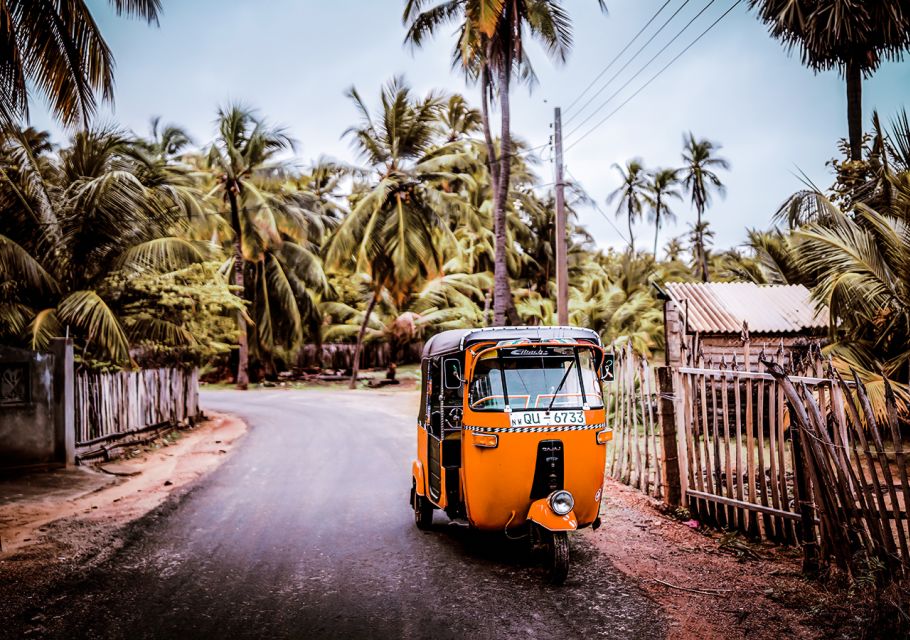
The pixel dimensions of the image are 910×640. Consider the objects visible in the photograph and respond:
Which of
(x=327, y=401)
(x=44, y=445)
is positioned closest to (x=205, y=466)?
(x=44, y=445)

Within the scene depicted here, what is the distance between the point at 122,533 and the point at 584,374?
5256mm

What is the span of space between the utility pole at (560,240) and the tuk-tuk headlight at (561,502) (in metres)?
8.63

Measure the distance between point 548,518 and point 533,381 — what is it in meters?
1.21

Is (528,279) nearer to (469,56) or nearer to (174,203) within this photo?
A: (469,56)

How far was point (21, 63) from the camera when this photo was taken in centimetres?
777

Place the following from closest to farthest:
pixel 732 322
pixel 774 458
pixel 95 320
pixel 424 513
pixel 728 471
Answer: pixel 774 458 < pixel 728 471 < pixel 424 513 < pixel 95 320 < pixel 732 322

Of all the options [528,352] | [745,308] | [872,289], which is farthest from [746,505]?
[745,308]

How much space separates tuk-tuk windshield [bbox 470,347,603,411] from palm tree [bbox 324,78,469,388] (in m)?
18.2

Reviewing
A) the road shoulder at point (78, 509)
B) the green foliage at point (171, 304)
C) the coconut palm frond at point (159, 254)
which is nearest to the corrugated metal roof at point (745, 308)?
the road shoulder at point (78, 509)

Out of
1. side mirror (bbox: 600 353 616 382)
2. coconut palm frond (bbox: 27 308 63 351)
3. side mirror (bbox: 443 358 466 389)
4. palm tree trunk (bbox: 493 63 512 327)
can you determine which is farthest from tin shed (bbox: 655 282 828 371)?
coconut palm frond (bbox: 27 308 63 351)

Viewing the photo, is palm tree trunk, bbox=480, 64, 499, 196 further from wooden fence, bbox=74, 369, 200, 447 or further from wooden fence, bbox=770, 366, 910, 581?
wooden fence, bbox=770, 366, 910, 581

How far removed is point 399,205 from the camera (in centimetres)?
2488

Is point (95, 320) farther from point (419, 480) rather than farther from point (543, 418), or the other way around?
point (543, 418)

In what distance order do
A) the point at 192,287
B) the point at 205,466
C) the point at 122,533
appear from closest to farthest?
the point at 122,533 < the point at 205,466 < the point at 192,287
